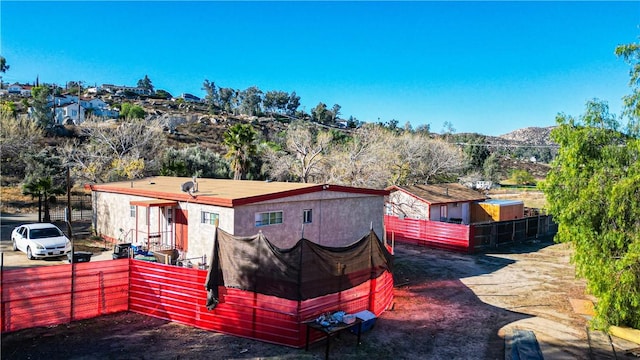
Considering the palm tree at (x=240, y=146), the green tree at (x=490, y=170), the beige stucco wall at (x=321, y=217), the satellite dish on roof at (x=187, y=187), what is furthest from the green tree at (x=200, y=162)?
the green tree at (x=490, y=170)

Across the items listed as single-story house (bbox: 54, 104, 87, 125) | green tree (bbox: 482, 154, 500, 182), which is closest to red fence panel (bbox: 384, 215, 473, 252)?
green tree (bbox: 482, 154, 500, 182)

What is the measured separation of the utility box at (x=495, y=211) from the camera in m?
32.9

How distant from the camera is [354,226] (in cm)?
2184

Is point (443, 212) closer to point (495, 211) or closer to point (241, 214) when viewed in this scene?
point (495, 211)

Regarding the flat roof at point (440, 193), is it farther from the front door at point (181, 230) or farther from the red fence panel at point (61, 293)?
the red fence panel at point (61, 293)

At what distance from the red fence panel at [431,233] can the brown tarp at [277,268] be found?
15.2 m

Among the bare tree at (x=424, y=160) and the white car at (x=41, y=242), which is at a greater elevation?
the bare tree at (x=424, y=160)

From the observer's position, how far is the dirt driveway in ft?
33.5

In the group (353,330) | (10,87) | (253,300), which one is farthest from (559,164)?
(10,87)

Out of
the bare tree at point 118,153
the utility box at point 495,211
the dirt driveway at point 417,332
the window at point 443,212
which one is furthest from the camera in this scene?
the bare tree at point 118,153

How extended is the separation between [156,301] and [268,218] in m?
6.48

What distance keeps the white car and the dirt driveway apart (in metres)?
9.92

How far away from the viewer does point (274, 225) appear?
59.5 ft

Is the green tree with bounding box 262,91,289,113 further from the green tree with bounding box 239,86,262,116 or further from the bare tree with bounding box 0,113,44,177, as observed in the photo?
the bare tree with bounding box 0,113,44,177
